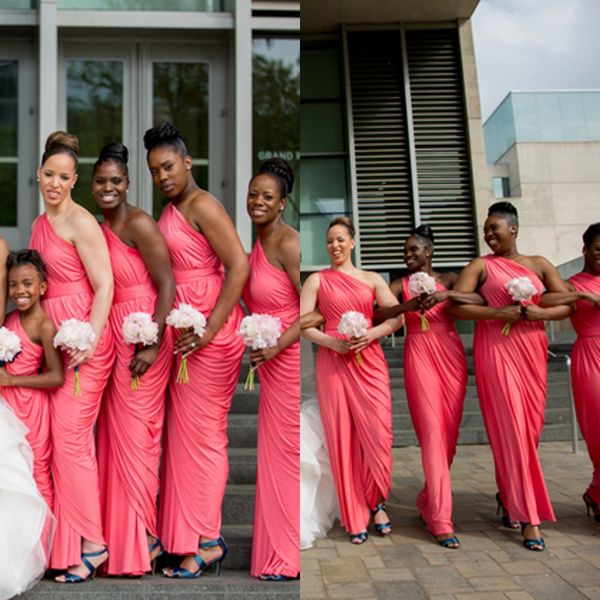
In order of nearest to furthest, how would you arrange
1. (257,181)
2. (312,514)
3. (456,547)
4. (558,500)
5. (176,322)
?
(176,322), (257,181), (456,547), (312,514), (558,500)

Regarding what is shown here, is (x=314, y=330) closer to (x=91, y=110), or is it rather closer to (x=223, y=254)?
(x=223, y=254)

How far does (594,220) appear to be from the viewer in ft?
10.2

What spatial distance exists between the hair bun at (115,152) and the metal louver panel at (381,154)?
1.59 m

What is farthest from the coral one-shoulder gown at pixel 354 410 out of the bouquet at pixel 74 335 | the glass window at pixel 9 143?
the glass window at pixel 9 143

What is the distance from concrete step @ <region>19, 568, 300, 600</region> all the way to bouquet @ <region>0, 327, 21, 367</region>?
680mm

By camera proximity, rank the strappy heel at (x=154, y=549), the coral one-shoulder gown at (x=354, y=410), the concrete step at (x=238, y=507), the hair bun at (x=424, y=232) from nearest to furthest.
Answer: the strappy heel at (x=154, y=549) < the concrete step at (x=238, y=507) < the coral one-shoulder gown at (x=354, y=410) < the hair bun at (x=424, y=232)

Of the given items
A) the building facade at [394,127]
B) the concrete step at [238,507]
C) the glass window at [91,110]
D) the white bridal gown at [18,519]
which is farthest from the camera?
the building facade at [394,127]

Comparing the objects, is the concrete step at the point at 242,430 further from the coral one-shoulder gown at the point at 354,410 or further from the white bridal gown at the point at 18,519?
the white bridal gown at the point at 18,519

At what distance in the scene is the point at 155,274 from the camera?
2.14 meters

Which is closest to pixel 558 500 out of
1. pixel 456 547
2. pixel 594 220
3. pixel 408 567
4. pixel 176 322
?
pixel 456 547

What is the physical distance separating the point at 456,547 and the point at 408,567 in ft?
0.96

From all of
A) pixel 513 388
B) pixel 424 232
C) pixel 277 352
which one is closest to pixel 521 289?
pixel 513 388

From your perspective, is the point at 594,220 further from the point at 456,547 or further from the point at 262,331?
the point at 262,331

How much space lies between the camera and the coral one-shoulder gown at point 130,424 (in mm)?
2143
